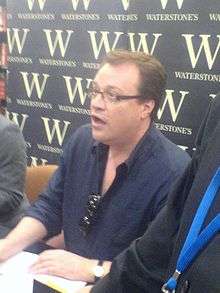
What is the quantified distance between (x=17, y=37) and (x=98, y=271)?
2147 mm

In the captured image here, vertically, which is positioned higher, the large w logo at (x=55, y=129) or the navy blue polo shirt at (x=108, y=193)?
the navy blue polo shirt at (x=108, y=193)

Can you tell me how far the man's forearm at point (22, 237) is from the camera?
150 centimetres

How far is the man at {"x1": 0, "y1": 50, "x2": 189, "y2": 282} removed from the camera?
1.54 meters

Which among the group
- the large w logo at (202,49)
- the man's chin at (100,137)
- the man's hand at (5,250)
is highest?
the large w logo at (202,49)

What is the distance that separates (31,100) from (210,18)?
54.6 inches

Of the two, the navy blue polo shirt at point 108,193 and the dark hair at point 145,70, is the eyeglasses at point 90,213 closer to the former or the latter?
the navy blue polo shirt at point 108,193

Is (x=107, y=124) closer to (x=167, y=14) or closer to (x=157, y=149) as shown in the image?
(x=157, y=149)

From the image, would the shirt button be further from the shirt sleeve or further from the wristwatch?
the shirt sleeve

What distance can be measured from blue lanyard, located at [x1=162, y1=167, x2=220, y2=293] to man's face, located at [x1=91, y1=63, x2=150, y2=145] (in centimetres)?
96

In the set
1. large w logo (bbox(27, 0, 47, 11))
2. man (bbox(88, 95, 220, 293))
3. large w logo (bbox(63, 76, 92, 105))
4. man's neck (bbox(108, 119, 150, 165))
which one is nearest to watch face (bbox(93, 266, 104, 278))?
man's neck (bbox(108, 119, 150, 165))

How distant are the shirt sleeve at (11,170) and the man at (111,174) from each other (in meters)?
0.19

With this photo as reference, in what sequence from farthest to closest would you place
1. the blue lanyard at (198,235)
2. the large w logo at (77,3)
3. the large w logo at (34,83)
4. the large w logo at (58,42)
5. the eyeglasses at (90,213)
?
1. the large w logo at (34,83)
2. the large w logo at (58,42)
3. the large w logo at (77,3)
4. the eyeglasses at (90,213)
5. the blue lanyard at (198,235)

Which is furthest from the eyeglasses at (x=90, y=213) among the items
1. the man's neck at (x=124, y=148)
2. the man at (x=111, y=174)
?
the man's neck at (x=124, y=148)

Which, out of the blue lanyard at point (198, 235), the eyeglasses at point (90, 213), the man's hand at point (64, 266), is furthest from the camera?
the eyeglasses at point (90, 213)
